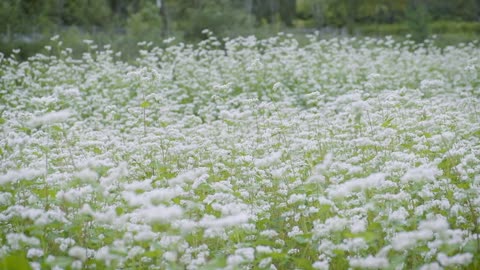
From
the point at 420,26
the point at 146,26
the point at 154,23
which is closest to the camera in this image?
the point at 146,26

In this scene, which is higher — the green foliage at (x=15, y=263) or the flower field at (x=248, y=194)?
the green foliage at (x=15, y=263)

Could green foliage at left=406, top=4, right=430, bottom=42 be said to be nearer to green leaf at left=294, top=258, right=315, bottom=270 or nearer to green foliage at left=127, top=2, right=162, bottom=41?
green foliage at left=127, top=2, right=162, bottom=41

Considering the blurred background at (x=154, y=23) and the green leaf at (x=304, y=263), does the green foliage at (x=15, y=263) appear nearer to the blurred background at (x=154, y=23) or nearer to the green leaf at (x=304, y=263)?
the green leaf at (x=304, y=263)

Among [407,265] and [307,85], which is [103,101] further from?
[407,265]

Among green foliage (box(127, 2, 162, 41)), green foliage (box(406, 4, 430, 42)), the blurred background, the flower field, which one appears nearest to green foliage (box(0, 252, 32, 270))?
the flower field

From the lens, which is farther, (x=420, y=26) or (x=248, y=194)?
(x=420, y=26)

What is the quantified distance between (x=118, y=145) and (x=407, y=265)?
159 inches

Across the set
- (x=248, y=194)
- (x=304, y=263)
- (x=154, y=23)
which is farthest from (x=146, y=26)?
(x=304, y=263)

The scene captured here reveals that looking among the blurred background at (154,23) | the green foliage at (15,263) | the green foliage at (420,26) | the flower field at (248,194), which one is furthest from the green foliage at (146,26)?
the green foliage at (15,263)

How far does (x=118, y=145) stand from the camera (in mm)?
7047

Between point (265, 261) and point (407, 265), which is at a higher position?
point (265, 261)

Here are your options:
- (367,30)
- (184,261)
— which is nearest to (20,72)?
(184,261)

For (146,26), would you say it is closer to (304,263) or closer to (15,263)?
(304,263)

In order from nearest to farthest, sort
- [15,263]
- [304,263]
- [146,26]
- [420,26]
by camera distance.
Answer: [15,263]
[304,263]
[146,26]
[420,26]
